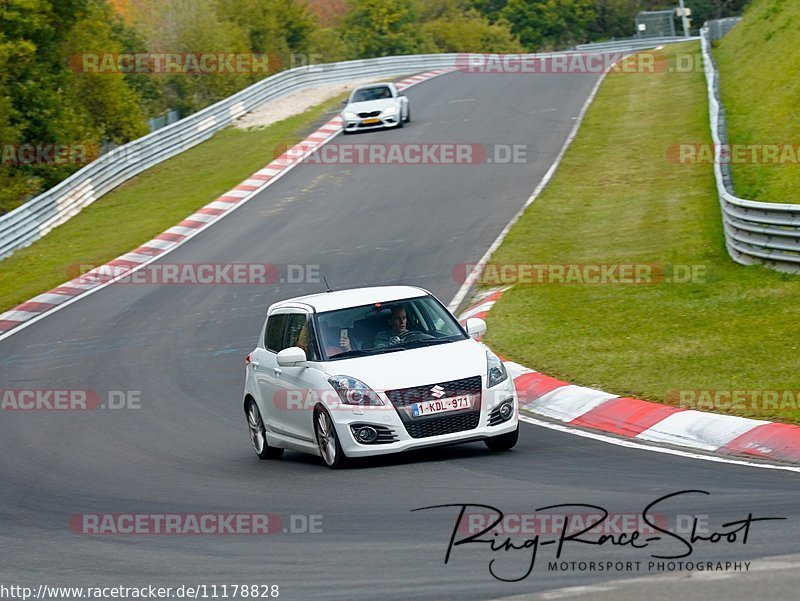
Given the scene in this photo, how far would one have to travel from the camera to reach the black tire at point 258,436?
1254cm

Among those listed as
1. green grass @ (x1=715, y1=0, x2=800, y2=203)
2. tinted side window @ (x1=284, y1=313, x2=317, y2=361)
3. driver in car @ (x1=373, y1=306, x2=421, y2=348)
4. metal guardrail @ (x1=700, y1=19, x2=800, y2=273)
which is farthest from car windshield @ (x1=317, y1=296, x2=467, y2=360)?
green grass @ (x1=715, y1=0, x2=800, y2=203)

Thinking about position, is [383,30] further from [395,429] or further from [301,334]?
[395,429]

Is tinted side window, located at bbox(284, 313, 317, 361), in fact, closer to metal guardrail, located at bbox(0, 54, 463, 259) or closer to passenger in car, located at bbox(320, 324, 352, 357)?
passenger in car, located at bbox(320, 324, 352, 357)

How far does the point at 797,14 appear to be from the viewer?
3900 centimetres

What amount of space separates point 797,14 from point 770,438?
3172 centimetres

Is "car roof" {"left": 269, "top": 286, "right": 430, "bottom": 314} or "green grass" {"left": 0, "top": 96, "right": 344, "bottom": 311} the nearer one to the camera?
"car roof" {"left": 269, "top": 286, "right": 430, "bottom": 314}

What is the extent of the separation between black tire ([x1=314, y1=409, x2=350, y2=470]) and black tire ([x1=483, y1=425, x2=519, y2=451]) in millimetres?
1234

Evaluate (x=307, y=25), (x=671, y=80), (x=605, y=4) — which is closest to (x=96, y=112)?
(x=671, y=80)

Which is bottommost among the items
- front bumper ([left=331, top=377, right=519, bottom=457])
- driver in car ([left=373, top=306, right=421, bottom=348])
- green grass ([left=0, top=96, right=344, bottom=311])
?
A: green grass ([left=0, top=96, right=344, bottom=311])

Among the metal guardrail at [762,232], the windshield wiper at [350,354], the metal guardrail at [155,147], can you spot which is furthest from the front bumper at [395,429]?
the metal guardrail at [155,147]

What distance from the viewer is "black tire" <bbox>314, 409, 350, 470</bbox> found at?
10.9 metres

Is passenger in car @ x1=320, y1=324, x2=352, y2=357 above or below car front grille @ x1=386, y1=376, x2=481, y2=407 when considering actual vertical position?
above

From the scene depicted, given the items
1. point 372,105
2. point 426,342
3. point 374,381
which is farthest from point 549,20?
point 374,381

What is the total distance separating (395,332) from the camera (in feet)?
38.2
